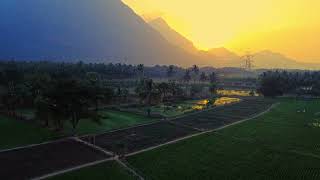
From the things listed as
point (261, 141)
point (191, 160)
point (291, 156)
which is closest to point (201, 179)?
point (191, 160)

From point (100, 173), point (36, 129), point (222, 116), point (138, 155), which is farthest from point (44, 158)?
point (222, 116)

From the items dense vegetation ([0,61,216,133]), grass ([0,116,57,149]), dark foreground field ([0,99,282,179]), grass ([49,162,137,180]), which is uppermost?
dense vegetation ([0,61,216,133])

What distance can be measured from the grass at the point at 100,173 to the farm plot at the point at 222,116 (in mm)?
29028

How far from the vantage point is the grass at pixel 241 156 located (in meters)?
42.5

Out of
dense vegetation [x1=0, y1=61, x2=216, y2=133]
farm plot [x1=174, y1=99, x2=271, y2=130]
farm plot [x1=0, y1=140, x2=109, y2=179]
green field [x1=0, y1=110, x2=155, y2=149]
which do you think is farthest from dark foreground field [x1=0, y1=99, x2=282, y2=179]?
farm plot [x1=174, y1=99, x2=271, y2=130]

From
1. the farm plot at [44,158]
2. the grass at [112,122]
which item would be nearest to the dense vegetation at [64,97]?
the grass at [112,122]

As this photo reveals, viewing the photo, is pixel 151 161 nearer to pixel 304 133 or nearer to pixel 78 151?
pixel 78 151

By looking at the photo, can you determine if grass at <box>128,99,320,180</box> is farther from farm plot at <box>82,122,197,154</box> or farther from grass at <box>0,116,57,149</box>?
grass at <box>0,116,57,149</box>

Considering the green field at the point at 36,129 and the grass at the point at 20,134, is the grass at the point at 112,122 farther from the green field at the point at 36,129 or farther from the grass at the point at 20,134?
the grass at the point at 20,134

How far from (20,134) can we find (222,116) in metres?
47.2

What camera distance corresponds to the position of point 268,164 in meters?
46.0

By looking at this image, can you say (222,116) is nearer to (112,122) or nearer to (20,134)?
(112,122)

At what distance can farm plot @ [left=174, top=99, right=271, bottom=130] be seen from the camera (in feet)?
239

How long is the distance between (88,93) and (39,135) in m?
10.7
